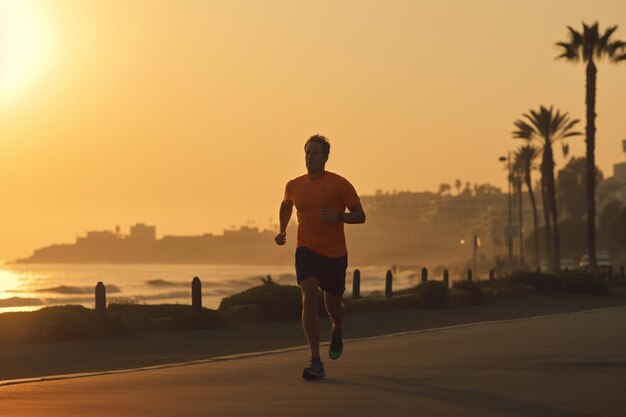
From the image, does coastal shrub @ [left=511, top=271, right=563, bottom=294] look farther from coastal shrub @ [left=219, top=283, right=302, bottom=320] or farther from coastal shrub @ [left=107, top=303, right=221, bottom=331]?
coastal shrub @ [left=107, top=303, right=221, bottom=331]

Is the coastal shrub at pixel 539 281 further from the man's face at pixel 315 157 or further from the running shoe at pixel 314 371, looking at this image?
the running shoe at pixel 314 371

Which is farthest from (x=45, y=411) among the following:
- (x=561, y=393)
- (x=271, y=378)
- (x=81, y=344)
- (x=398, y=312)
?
(x=398, y=312)

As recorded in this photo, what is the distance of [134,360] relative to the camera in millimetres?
15961

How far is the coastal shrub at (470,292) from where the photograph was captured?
115ft

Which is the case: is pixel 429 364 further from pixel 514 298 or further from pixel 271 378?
pixel 514 298

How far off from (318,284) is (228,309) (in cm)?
1151

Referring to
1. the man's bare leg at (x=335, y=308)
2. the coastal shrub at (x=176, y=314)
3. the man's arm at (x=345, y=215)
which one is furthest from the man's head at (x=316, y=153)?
the coastal shrub at (x=176, y=314)

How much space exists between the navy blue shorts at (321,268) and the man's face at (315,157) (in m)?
0.73

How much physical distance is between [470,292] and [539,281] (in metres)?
7.34

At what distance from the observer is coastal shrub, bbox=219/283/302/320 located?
83.1 ft

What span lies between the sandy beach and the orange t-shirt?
251cm

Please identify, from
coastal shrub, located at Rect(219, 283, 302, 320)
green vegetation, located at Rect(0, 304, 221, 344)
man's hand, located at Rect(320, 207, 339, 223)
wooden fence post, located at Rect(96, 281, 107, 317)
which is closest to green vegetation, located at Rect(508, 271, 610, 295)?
coastal shrub, located at Rect(219, 283, 302, 320)

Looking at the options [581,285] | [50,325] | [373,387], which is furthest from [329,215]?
[581,285]

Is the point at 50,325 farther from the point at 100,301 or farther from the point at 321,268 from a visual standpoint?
the point at 321,268
